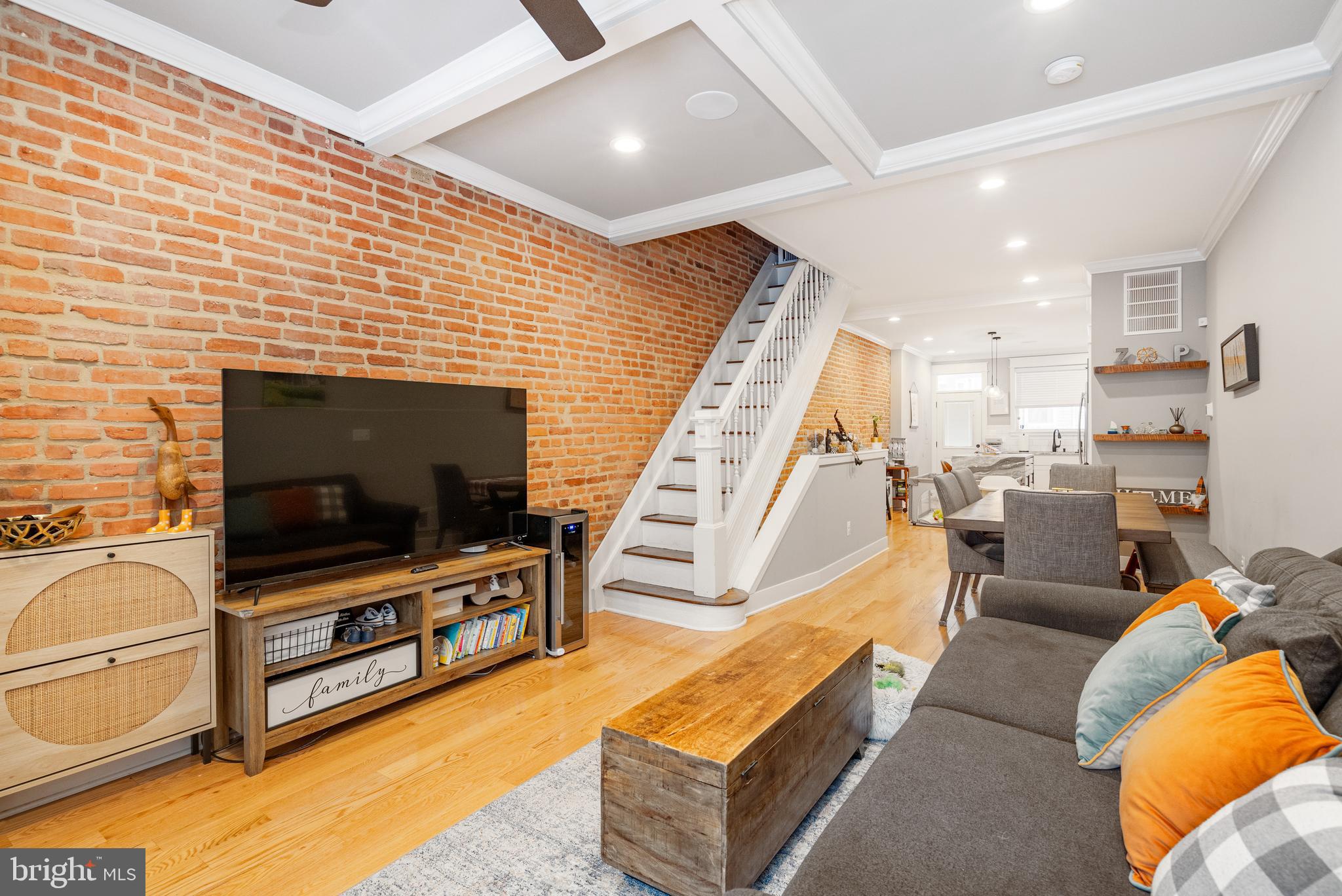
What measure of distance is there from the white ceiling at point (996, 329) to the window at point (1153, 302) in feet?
3.83

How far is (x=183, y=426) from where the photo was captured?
2393mm

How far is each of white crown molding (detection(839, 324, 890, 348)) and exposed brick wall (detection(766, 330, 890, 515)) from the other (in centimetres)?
4

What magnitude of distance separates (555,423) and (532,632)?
4.31ft

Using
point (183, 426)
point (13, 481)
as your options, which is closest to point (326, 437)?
point (183, 426)

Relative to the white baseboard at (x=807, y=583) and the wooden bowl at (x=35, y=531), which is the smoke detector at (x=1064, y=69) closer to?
the white baseboard at (x=807, y=583)

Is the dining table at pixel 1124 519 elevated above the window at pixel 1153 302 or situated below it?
below

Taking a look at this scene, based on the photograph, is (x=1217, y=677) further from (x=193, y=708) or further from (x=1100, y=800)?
(x=193, y=708)

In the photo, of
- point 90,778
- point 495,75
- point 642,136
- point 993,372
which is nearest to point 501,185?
point 642,136

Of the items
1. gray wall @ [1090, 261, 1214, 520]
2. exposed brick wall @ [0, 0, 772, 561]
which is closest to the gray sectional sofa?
exposed brick wall @ [0, 0, 772, 561]

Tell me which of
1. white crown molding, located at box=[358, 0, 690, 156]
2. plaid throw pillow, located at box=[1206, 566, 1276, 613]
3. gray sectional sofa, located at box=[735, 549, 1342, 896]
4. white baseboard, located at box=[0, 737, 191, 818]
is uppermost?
white crown molding, located at box=[358, 0, 690, 156]

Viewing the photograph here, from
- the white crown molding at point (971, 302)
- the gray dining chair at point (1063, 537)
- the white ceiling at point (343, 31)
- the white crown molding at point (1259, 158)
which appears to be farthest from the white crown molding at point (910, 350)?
the white ceiling at point (343, 31)

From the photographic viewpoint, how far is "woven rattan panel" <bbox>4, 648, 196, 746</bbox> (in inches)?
73.0

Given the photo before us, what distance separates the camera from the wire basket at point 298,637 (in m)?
2.32

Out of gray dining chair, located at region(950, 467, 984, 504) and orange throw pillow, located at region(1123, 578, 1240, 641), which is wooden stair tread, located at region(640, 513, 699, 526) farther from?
orange throw pillow, located at region(1123, 578, 1240, 641)
